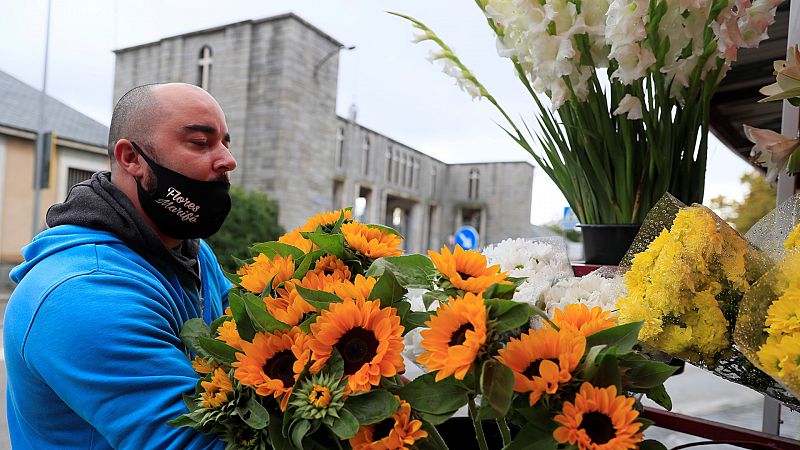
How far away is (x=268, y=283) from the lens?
0.89 meters

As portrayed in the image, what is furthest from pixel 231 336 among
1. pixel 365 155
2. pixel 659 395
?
pixel 365 155

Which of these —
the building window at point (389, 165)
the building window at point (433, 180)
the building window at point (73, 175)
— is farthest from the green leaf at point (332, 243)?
the building window at point (433, 180)

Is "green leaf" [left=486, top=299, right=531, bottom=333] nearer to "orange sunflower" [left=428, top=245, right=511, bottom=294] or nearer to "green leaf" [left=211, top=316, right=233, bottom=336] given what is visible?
"orange sunflower" [left=428, top=245, right=511, bottom=294]

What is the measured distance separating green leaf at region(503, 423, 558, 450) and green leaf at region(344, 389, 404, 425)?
146mm

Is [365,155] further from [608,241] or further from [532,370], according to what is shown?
[532,370]

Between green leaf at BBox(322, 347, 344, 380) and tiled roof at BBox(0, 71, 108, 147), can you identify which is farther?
tiled roof at BBox(0, 71, 108, 147)

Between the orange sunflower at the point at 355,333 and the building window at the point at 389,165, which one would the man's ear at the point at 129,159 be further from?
the building window at the point at 389,165

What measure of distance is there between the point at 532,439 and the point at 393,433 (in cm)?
16

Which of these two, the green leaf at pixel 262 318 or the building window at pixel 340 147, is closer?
the green leaf at pixel 262 318

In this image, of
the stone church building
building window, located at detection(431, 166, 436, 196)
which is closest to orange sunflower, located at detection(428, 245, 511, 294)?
the stone church building

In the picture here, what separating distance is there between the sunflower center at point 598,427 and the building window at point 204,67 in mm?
23931

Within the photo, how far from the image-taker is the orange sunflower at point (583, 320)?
705mm

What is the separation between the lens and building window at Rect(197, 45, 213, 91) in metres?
22.7

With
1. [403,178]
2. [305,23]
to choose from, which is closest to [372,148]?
[403,178]
